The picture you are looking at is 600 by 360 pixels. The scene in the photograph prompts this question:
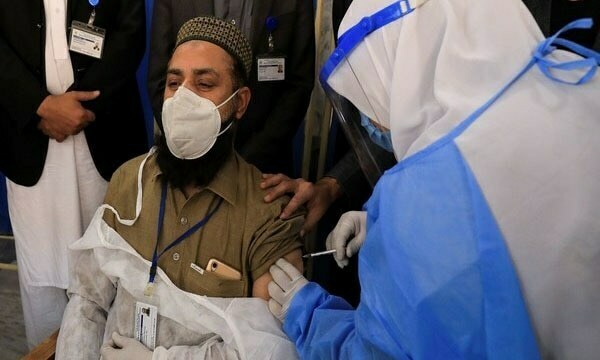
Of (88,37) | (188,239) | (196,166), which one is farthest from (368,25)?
(88,37)

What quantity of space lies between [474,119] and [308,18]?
1410mm

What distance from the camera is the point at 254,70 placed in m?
2.11

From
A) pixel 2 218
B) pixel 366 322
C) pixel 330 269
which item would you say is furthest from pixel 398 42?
pixel 2 218

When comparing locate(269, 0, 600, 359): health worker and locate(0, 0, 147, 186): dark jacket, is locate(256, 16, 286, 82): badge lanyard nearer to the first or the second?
locate(0, 0, 147, 186): dark jacket

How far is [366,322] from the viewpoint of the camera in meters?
1.04

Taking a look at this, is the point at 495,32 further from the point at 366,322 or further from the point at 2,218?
the point at 2,218

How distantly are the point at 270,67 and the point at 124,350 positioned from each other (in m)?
1.18

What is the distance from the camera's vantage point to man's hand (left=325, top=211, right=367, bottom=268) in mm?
1524

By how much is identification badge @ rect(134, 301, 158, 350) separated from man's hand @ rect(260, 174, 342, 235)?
46 centimetres

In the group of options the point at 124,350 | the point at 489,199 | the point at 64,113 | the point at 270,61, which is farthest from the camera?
the point at 270,61

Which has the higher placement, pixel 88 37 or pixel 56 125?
pixel 88 37

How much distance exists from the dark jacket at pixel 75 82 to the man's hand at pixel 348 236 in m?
1.09

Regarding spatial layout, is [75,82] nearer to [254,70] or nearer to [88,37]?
[88,37]

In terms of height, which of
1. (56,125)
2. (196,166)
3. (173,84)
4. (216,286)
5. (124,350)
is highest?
(173,84)
